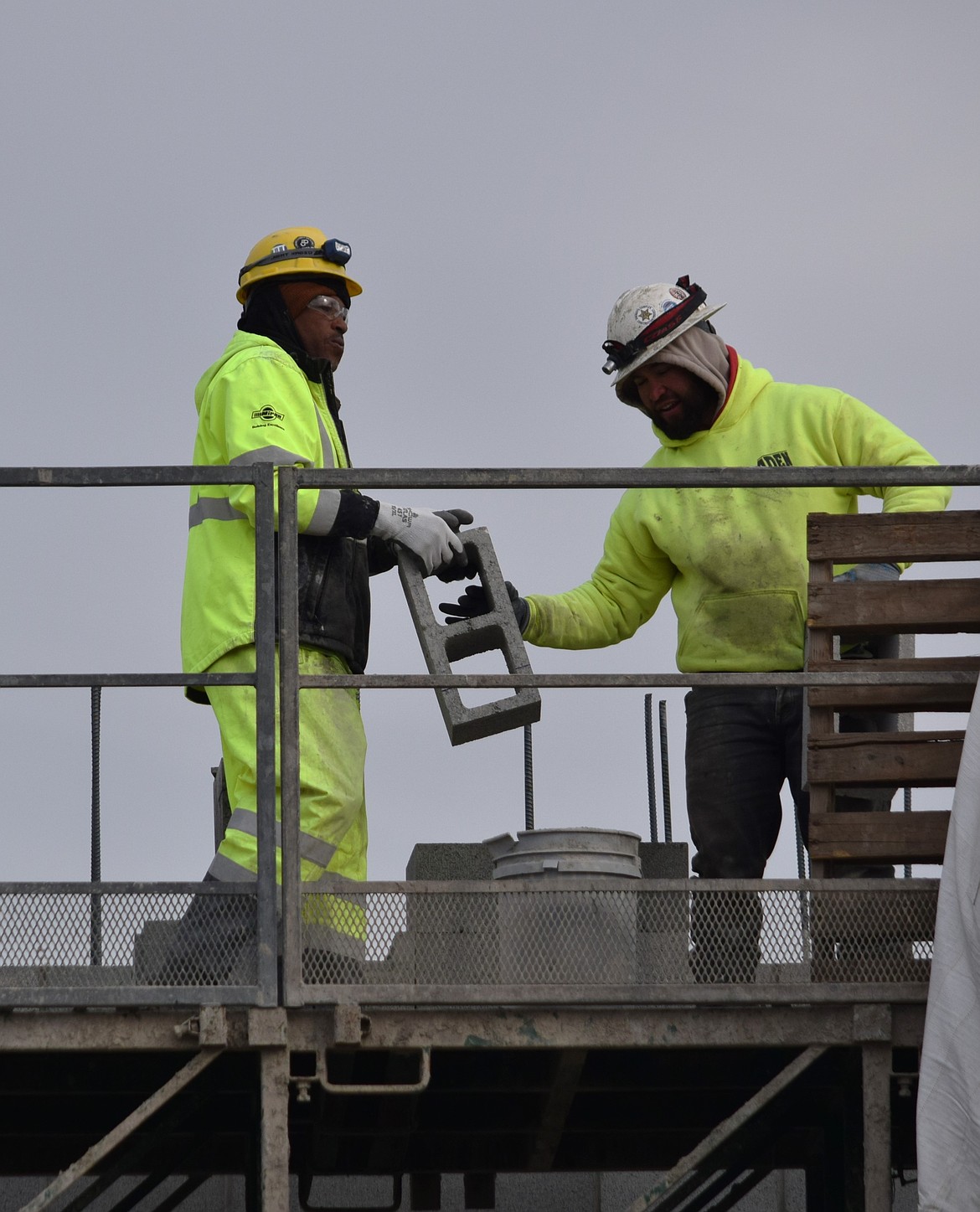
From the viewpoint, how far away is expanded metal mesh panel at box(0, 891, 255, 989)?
5.60 metres

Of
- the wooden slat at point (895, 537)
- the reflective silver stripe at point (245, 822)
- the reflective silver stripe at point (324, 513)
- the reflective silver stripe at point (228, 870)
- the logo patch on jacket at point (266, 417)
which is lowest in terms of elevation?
the reflective silver stripe at point (228, 870)

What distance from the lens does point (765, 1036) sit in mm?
5812

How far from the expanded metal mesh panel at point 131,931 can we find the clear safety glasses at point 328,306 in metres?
2.25

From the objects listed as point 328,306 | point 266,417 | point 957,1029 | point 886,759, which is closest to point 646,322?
point 328,306

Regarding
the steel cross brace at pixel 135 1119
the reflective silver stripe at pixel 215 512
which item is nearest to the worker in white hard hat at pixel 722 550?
the reflective silver stripe at pixel 215 512

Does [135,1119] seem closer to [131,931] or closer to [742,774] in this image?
[131,931]

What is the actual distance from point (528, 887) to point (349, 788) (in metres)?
0.79

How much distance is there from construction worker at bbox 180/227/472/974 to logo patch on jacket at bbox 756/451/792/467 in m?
1.10

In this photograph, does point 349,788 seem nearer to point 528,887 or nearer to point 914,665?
point 528,887

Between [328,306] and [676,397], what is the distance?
4.15 ft

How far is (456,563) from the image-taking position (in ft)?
22.6

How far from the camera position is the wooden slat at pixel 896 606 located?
602cm

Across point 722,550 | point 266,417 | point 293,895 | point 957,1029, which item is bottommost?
point 957,1029

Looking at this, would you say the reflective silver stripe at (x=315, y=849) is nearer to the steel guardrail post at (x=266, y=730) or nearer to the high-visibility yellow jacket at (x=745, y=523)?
the steel guardrail post at (x=266, y=730)
